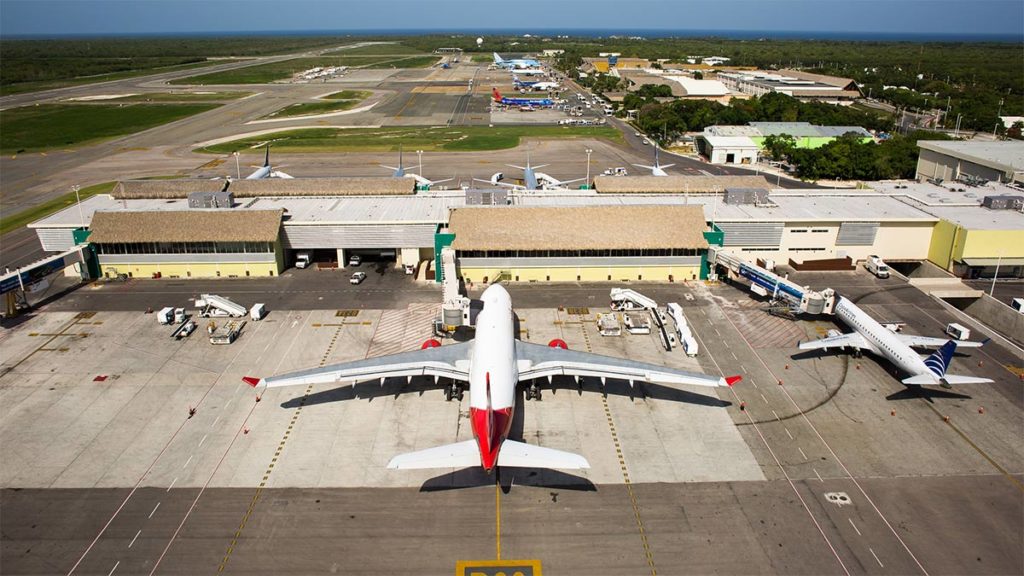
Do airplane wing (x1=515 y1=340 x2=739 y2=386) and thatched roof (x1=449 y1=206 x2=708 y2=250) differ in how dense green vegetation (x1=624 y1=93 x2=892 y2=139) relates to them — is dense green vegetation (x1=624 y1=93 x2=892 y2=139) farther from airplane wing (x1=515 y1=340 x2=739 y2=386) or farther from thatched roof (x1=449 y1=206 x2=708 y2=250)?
airplane wing (x1=515 y1=340 x2=739 y2=386)

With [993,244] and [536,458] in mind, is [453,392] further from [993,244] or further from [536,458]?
[993,244]

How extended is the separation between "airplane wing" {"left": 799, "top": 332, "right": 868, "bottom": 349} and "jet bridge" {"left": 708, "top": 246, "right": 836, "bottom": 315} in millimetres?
6459

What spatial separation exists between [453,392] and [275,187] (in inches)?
2461

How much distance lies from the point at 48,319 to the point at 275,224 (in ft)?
95.2

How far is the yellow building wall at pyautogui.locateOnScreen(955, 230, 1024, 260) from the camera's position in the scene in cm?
8394

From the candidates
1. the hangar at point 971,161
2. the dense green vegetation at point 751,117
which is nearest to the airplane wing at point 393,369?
the hangar at point 971,161

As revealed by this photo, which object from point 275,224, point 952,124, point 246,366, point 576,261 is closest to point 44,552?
point 246,366

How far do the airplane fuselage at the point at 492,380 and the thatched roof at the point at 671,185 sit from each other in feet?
159

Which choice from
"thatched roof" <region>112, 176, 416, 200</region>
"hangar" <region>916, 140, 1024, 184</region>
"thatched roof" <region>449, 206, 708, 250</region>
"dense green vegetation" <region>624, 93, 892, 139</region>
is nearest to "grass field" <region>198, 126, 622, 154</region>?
"dense green vegetation" <region>624, 93, 892, 139</region>

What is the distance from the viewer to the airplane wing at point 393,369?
53.5 m

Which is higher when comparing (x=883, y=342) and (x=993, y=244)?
(x=993, y=244)

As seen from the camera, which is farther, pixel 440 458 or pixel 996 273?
pixel 996 273

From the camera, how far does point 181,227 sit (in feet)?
281

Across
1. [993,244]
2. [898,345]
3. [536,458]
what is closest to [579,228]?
[898,345]
